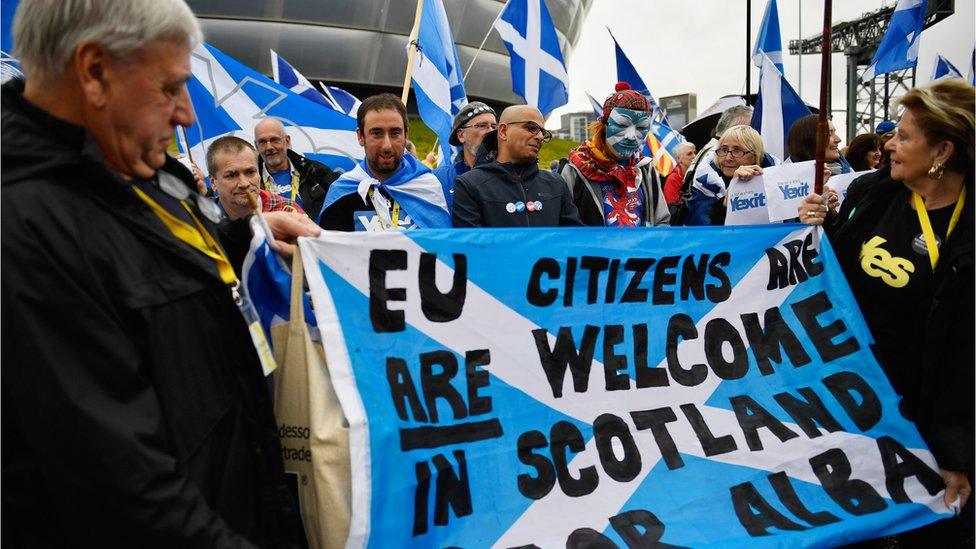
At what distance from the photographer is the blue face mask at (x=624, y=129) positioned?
4742 mm

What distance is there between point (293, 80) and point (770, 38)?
224 inches

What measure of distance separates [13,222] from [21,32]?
0.41 metres

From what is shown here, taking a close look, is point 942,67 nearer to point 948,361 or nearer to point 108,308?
point 948,361

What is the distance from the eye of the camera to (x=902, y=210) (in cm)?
319

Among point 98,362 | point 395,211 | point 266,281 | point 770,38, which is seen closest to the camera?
point 98,362

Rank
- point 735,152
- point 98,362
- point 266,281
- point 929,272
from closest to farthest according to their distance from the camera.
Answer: point 98,362
point 266,281
point 929,272
point 735,152

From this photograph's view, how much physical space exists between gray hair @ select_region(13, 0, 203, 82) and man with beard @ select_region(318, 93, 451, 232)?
2.80 metres

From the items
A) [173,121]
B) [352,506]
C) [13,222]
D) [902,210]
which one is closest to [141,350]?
[13,222]

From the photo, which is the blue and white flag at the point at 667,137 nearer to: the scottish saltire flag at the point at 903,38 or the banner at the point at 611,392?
the scottish saltire flag at the point at 903,38

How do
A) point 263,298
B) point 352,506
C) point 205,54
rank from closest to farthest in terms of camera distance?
point 352,506 → point 263,298 → point 205,54

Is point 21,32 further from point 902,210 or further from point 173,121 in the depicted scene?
point 902,210

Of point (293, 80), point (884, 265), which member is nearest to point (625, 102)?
point (884, 265)

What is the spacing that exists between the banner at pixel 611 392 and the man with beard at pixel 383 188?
166cm

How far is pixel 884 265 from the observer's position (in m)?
3.19
